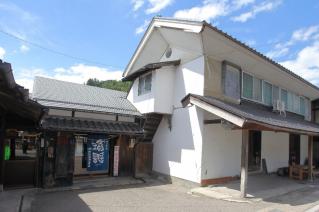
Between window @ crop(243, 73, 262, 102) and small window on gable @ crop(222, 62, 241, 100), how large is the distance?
Result: 26.5 inches

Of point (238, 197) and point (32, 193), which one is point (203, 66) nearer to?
point (238, 197)

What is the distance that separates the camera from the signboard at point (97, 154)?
1331 cm

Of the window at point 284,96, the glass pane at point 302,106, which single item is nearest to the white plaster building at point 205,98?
the window at point 284,96

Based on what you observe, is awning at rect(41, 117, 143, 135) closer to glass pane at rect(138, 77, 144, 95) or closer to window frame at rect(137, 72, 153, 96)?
window frame at rect(137, 72, 153, 96)

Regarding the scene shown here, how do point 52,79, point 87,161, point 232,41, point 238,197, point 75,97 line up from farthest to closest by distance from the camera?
1. point 52,79
2. point 75,97
3. point 87,161
4. point 232,41
5. point 238,197

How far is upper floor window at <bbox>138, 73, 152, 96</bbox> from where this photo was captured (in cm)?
1472

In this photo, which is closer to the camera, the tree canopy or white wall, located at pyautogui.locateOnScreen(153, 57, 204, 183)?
white wall, located at pyautogui.locateOnScreen(153, 57, 204, 183)

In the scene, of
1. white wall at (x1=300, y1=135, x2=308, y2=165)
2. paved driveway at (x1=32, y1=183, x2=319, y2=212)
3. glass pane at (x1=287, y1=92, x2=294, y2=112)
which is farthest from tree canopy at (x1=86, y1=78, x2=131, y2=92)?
paved driveway at (x1=32, y1=183, x2=319, y2=212)

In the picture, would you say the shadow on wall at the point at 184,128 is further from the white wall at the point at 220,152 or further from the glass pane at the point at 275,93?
the glass pane at the point at 275,93

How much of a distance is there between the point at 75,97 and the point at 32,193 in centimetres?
537

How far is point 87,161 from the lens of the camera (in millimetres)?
13273

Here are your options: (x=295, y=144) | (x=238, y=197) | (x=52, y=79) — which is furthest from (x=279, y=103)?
(x=52, y=79)

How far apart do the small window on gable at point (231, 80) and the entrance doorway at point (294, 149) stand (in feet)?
26.6

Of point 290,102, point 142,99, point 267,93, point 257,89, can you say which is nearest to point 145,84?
point 142,99
